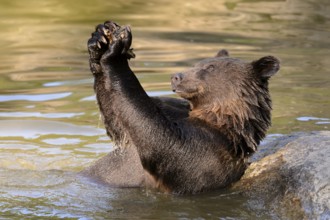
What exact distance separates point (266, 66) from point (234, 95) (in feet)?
1.32

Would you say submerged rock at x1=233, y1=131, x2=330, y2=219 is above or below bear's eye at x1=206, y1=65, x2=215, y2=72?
below

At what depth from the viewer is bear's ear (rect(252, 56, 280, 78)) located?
764cm

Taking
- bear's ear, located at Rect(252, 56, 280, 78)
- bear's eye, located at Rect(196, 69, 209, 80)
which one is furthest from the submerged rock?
bear's eye, located at Rect(196, 69, 209, 80)

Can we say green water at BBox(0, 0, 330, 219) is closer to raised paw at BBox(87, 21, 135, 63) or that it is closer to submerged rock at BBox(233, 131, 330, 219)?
submerged rock at BBox(233, 131, 330, 219)

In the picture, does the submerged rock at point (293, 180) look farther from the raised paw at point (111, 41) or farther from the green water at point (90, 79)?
the raised paw at point (111, 41)

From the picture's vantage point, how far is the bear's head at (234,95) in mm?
7590

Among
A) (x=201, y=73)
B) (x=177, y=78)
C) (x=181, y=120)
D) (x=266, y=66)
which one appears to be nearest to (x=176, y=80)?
(x=177, y=78)

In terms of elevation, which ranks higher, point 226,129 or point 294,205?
point 226,129

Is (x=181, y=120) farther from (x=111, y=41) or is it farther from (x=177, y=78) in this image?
(x=111, y=41)

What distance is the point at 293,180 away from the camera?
727cm

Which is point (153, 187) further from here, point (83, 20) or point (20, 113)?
point (83, 20)


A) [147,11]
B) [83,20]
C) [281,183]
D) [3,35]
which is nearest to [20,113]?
[281,183]

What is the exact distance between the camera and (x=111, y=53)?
7.16 m

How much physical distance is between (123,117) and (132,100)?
170 mm
